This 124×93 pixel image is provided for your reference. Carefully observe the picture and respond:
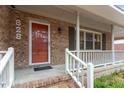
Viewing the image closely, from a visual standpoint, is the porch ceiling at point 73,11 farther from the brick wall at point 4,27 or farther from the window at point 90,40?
the window at point 90,40

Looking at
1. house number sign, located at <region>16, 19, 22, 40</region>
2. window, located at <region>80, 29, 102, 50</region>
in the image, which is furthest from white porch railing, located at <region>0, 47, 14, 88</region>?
window, located at <region>80, 29, 102, 50</region>

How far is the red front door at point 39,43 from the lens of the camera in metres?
9.42

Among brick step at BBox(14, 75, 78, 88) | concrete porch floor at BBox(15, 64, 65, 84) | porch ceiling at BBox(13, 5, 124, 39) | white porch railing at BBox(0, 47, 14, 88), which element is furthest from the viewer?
porch ceiling at BBox(13, 5, 124, 39)

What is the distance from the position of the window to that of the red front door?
3.60 meters

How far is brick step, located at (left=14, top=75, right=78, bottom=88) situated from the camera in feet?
18.1

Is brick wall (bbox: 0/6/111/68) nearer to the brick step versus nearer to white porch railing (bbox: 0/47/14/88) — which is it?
the brick step

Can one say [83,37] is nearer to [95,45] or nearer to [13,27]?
[95,45]

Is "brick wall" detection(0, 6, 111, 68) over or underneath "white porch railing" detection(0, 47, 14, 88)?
over

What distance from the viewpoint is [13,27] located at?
8.46 metres

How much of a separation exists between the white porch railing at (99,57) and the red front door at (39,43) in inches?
69.4

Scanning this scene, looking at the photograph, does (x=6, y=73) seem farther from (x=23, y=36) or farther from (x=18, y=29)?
(x=23, y=36)

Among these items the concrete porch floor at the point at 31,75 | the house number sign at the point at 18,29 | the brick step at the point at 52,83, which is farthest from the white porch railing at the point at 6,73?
the house number sign at the point at 18,29
